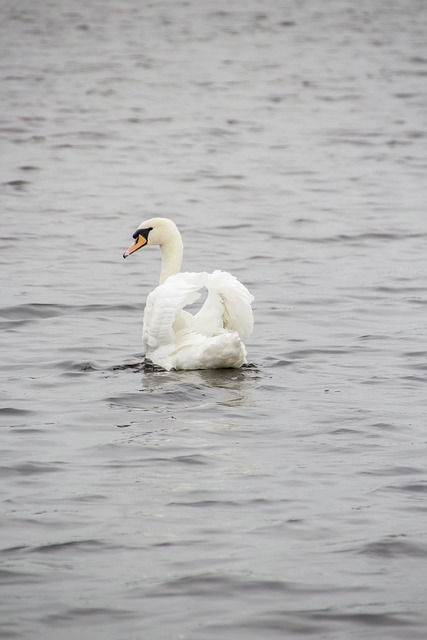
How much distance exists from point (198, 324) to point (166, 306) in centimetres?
48

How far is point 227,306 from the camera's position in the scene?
10336 millimetres

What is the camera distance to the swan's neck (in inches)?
446

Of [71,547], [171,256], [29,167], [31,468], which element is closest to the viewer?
[71,547]

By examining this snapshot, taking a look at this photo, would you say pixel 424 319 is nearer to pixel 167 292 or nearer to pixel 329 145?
pixel 167 292

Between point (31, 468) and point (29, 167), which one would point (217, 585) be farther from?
point (29, 167)

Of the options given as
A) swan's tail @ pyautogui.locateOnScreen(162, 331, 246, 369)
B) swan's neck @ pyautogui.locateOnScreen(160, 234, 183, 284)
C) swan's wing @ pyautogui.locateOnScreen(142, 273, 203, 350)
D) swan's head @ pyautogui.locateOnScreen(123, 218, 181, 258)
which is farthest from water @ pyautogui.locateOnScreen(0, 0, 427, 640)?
swan's head @ pyautogui.locateOnScreen(123, 218, 181, 258)

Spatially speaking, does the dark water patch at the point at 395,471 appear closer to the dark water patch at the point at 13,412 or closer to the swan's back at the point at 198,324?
the swan's back at the point at 198,324

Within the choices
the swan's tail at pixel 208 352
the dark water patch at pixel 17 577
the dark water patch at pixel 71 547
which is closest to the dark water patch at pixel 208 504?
the dark water patch at pixel 71 547

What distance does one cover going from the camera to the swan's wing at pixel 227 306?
10023 millimetres

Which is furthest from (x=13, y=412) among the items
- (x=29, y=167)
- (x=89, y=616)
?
(x=29, y=167)

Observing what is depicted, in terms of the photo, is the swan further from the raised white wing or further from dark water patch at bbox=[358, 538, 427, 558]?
dark water patch at bbox=[358, 538, 427, 558]

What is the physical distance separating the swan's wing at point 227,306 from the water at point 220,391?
439mm

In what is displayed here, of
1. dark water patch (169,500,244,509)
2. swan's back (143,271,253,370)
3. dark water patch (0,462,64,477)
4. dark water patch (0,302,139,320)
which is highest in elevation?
swan's back (143,271,253,370)

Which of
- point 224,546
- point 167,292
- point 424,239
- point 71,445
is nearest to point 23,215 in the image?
point 424,239
